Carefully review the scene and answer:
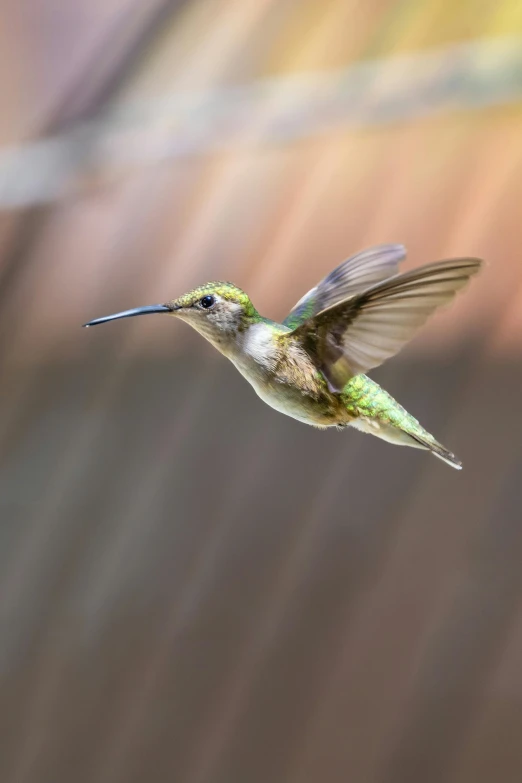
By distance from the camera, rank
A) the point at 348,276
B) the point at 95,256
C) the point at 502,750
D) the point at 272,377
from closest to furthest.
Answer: the point at 272,377
the point at 348,276
the point at 502,750
the point at 95,256

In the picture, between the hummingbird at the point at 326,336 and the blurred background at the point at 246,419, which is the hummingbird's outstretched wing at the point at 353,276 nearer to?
the hummingbird at the point at 326,336

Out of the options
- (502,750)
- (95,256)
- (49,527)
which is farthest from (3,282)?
(502,750)

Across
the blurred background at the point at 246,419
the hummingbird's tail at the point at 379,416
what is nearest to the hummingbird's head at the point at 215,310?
the hummingbird's tail at the point at 379,416

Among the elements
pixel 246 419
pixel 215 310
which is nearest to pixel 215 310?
pixel 215 310

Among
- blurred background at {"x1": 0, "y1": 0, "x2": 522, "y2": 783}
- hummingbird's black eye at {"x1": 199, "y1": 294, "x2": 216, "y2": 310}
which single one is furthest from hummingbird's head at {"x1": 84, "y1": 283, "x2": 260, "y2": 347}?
blurred background at {"x1": 0, "y1": 0, "x2": 522, "y2": 783}

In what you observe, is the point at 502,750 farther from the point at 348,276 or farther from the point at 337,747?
the point at 348,276

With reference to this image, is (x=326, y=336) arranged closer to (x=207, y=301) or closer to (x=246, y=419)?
(x=207, y=301)
